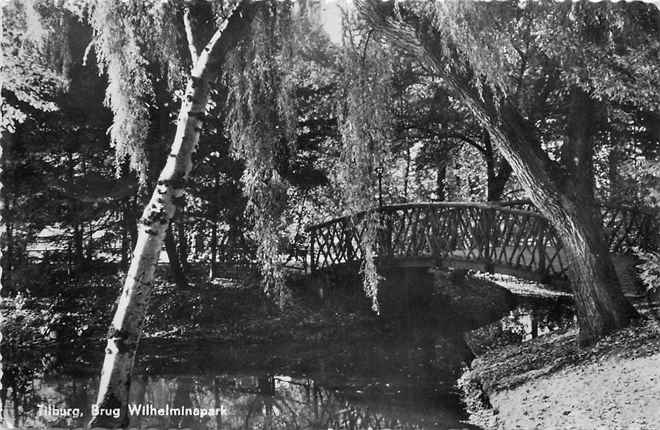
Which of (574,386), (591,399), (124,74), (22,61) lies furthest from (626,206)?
(22,61)

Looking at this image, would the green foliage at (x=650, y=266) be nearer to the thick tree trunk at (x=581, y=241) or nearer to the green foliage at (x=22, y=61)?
the thick tree trunk at (x=581, y=241)

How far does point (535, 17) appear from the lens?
4.98 meters

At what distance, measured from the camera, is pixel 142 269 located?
319 centimetres

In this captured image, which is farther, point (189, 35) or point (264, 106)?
point (264, 106)

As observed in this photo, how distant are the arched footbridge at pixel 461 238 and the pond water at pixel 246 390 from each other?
1232mm

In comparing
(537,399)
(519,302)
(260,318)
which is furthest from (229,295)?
(519,302)

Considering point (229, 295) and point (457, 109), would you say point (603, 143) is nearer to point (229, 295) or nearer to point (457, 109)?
point (457, 109)

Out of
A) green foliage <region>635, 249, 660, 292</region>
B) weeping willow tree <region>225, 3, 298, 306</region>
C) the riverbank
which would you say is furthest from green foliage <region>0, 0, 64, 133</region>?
green foliage <region>635, 249, 660, 292</region>

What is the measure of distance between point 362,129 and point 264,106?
878 mm

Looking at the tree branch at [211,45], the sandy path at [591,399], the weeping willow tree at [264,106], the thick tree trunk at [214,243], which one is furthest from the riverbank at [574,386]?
the tree branch at [211,45]

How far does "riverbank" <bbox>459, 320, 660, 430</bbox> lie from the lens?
3.37m

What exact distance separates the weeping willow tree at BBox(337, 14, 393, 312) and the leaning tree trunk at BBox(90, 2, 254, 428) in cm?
133

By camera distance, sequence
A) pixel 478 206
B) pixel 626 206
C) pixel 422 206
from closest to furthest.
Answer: pixel 626 206 < pixel 422 206 < pixel 478 206

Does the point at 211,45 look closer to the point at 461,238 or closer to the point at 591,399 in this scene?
the point at 591,399
